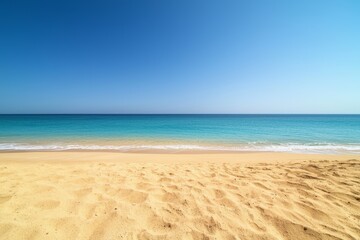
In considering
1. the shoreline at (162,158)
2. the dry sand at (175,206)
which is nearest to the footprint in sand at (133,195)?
the dry sand at (175,206)

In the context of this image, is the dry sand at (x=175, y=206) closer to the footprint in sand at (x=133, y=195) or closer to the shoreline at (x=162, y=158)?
the footprint in sand at (x=133, y=195)

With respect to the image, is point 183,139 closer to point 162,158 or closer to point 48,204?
point 162,158

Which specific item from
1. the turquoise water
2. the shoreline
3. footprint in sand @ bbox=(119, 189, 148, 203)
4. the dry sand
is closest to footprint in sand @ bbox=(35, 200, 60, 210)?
the dry sand

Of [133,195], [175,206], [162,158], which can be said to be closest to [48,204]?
[133,195]

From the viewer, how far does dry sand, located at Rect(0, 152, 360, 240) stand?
8.36 ft

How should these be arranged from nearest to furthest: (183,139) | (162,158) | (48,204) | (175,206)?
(48,204) < (175,206) < (162,158) < (183,139)

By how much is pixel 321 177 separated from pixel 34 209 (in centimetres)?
729

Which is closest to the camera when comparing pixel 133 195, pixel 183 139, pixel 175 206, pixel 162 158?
pixel 175 206

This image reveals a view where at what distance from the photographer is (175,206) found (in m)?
3.26

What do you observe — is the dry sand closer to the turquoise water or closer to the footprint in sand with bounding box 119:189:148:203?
the footprint in sand with bounding box 119:189:148:203

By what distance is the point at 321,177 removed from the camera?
493 cm

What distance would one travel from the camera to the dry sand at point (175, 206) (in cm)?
255

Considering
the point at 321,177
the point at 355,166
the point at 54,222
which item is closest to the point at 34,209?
the point at 54,222

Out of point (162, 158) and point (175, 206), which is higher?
point (175, 206)
